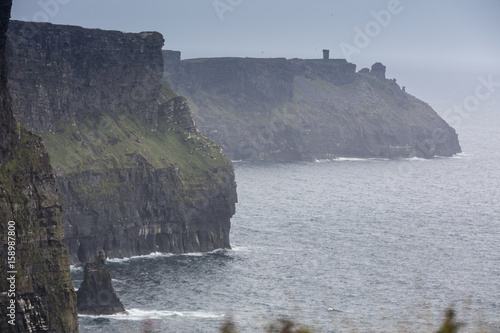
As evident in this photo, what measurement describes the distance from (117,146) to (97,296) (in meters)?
49.2

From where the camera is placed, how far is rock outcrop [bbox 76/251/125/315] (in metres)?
103

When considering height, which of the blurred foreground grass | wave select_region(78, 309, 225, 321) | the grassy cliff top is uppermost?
the grassy cliff top

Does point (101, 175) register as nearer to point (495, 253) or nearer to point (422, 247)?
point (422, 247)

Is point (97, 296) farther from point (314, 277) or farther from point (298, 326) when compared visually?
point (298, 326)

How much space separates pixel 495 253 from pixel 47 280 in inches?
4126

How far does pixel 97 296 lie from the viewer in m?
104

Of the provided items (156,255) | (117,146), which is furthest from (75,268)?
(117,146)

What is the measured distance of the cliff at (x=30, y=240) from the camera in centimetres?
6862

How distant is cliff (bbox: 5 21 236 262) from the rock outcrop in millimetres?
25536

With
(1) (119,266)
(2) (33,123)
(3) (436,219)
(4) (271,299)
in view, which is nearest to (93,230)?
(1) (119,266)
